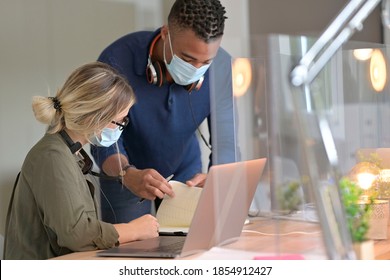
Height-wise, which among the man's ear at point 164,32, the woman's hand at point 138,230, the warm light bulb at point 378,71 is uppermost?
the man's ear at point 164,32

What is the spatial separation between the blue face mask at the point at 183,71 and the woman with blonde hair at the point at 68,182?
0.34m

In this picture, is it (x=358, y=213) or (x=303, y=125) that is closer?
(x=303, y=125)

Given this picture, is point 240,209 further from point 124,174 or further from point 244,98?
point 124,174

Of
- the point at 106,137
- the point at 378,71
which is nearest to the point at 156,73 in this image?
the point at 106,137

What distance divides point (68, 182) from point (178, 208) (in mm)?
399

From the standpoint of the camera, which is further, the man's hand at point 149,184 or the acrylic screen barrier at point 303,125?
the man's hand at point 149,184

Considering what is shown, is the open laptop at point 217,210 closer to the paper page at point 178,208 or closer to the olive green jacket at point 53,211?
the olive green jacket at point 53,211

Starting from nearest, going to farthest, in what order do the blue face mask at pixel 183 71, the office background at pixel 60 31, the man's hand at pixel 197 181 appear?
the man's hand at pixel 197 181 < the blue face mask at pixel 183 71 < the office background at pixel 60 31

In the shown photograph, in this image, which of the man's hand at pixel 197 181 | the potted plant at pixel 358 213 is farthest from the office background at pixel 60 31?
the potted plant at pixel 358 213

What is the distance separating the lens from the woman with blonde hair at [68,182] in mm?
1603

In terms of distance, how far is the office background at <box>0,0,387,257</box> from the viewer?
3.13 m

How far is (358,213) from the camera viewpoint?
1.42 m

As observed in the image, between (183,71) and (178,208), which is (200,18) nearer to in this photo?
(183,71)

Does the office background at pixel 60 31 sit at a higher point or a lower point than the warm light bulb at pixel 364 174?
higher
